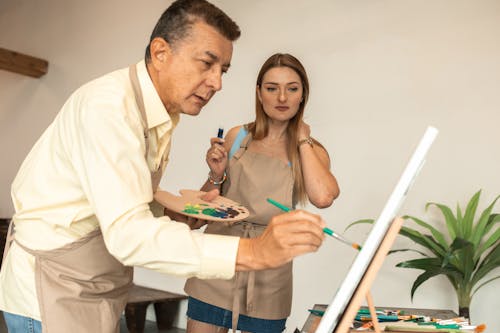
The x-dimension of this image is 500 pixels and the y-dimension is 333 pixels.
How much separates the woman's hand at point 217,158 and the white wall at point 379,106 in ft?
5.24

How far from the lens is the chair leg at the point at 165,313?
15.3ft

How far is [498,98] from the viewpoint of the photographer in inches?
135

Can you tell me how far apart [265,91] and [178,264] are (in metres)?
1.48

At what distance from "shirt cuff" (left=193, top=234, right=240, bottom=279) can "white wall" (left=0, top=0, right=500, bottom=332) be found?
8.63 feet

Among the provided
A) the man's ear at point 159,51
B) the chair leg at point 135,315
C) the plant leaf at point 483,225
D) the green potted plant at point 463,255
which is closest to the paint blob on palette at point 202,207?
the man's ear at point 159,51

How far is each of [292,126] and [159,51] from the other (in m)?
1.20

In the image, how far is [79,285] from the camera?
1386 millimetres

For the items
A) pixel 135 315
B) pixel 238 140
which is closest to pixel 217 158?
pixel 238 140

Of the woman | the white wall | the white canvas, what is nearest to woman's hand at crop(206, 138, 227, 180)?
the woman

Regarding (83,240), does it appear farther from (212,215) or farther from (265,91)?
(265,91)

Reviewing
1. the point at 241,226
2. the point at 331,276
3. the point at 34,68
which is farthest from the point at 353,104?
the point at 34,68

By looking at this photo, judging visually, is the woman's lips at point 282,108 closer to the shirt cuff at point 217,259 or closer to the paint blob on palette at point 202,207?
the paint blob on palette at point 202,207

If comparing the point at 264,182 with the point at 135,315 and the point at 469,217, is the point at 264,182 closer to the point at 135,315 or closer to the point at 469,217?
the point at 469,217

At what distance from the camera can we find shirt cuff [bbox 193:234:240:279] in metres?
1.15
